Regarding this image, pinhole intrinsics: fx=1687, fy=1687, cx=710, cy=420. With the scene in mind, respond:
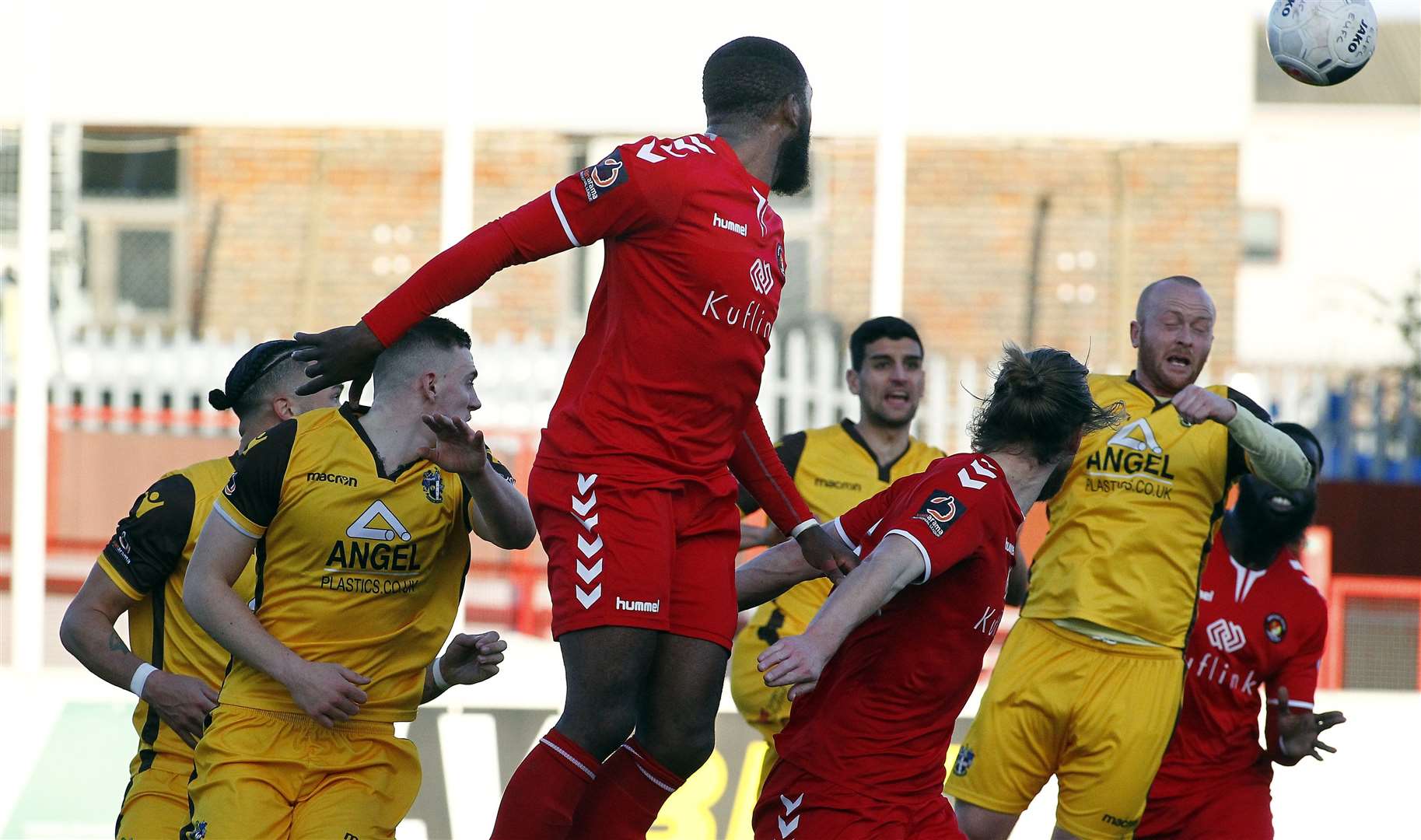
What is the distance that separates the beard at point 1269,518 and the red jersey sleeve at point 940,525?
2768mm

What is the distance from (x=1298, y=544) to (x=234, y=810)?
14.3 feet

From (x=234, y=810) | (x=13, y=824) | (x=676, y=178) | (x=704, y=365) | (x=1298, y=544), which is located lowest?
(x=13, y=824)

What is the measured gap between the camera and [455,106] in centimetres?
938

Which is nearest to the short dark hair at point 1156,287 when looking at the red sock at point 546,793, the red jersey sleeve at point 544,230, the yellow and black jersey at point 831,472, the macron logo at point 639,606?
the yellow and black jersey at point 831,472

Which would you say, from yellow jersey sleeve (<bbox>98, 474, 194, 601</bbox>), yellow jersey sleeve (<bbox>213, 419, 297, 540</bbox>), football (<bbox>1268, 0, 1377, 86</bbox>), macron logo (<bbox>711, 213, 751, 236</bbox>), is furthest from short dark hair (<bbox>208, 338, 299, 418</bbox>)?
football (<bbox>1268, 0, 1377, 86</bbox>)

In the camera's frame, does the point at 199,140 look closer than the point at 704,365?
No

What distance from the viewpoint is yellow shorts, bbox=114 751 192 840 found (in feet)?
14.7

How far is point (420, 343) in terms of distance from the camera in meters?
4.21

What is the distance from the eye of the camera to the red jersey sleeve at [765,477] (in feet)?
14.6

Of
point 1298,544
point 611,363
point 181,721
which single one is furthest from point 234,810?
point 1298,544

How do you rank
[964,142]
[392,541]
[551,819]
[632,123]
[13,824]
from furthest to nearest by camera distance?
[964,142] → [632,123] → [13,824] → [392,541] → [551,819]

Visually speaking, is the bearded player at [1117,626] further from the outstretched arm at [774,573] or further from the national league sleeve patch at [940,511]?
the national league sleeve patch at [940,511]

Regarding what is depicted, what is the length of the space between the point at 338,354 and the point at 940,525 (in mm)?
1409

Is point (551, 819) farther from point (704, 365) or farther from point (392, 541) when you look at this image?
point (704, 365)
